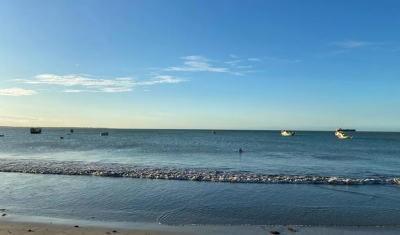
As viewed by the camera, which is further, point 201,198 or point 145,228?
point 201,198

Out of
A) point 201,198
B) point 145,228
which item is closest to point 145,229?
point 145,228

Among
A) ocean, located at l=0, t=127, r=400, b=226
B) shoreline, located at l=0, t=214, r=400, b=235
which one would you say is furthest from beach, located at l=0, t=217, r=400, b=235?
ocean, located at l=0, t=127, r=400, b=226

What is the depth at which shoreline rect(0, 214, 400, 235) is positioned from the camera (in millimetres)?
10297

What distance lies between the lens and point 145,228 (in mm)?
10734

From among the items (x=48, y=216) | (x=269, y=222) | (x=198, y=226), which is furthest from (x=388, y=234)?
(x=48, y=216)

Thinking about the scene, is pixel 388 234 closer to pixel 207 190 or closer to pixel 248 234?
pixel 248 234

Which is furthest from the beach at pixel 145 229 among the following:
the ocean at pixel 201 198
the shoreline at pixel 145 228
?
the ocean at pixel 201 198

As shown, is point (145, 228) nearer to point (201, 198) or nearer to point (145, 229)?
point (145, 229)

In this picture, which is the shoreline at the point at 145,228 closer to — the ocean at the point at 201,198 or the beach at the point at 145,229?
the beach at the point at 145,229

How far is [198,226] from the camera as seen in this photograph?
11219mm

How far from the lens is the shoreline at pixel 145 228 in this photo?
10.3 metres

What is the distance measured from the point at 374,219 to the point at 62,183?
1719 centimetres

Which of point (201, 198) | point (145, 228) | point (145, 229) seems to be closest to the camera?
point (145, 229)

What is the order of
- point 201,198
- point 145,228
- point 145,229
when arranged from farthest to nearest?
point 201,198 → point 145,228 → point 145,229
